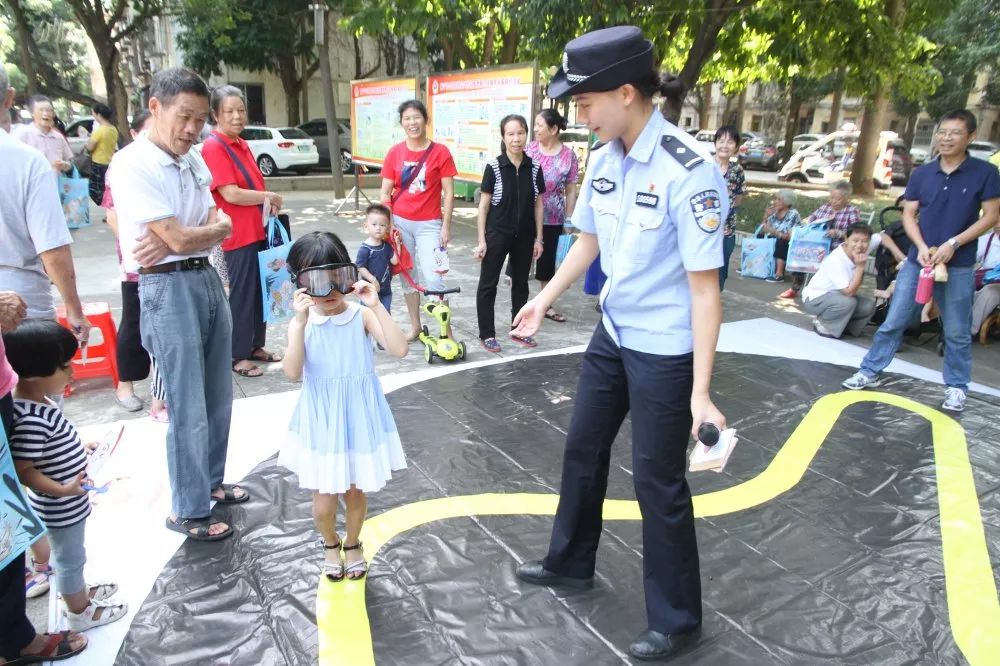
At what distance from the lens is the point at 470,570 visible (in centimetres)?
291

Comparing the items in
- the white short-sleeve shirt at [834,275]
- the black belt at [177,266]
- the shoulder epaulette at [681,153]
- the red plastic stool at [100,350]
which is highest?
the shoulder epaulette at [681,153]

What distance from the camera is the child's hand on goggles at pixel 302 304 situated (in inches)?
94.3

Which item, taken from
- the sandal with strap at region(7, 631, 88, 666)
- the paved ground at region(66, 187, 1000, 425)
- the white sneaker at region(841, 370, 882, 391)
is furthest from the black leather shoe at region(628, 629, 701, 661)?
the white sneaker at region(841, 370, 882, 391)

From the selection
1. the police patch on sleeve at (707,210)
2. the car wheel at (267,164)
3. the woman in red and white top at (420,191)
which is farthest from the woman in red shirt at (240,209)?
the car wheel at (267,164)

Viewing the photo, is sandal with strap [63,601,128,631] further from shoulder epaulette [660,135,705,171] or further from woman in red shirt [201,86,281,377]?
shoulder epaulette [660,135,705,171]

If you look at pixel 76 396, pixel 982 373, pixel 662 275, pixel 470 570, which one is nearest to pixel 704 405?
pixel 662 275

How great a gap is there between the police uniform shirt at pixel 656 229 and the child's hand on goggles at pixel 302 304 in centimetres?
102

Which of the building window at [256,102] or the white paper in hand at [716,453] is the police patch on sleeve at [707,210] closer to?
the white paper in hand at [716,453]

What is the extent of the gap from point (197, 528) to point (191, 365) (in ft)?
2.42

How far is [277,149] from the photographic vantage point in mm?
18797

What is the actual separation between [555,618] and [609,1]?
874cm

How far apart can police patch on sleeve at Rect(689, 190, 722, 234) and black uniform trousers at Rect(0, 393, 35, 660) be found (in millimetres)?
2144

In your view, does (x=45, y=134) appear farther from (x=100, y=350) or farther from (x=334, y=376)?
(x=334, y=376)

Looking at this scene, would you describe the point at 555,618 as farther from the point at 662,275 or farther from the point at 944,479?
the point at 944,479
